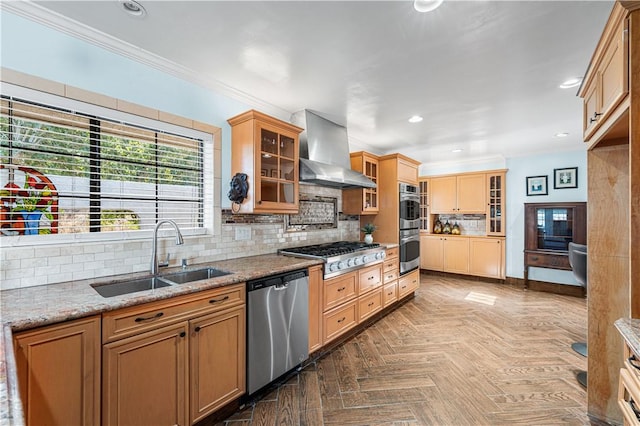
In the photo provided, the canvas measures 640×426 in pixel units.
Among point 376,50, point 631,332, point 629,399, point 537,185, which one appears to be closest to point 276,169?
point 376,50

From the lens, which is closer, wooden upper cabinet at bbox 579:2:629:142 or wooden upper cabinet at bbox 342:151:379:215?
wooden upper cabinet at bbox 579:2:629:142

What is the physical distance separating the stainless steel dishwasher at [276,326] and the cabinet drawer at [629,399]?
1.90 m

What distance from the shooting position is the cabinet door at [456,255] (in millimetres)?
5743

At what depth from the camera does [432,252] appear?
6168 mm

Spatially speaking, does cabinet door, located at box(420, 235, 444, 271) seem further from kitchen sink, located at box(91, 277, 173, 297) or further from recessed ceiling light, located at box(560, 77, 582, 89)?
kitchen sink, located at box(91, 277, 173, 297)

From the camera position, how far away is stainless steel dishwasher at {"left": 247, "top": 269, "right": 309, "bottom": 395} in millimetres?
2045

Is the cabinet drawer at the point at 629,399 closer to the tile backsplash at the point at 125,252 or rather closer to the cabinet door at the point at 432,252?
the tile backsplash at the point at 125,252

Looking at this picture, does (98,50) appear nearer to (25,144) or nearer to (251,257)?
(25,144)

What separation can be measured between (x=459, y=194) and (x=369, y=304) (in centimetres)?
367

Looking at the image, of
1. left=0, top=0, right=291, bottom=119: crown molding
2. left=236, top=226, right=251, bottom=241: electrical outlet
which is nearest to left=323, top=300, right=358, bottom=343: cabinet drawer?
left=236, top=226, right=251, bottom=241: electrical outlet

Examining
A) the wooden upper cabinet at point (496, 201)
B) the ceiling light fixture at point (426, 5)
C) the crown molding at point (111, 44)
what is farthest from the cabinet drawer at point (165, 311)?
the wooden upper cabinet at point (496, 201)

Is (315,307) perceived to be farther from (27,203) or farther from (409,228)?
(409,228)

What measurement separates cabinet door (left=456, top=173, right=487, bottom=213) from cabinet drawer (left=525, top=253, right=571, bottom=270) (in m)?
1.14

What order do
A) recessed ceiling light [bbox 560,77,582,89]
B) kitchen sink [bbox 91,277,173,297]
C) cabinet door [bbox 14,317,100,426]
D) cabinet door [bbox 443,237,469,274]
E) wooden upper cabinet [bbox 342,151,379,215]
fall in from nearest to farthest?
1. cabinet door [bbox 14,317,100,426]
2. kitchen sink [bbox 91,277,173,297]
3. recessed ceiling light [bbox 560,77,582,89]
4. wooden upper cabinet [bbox 342,151,379,215]
5. cabinet door [bbox 443,237,469,274]
